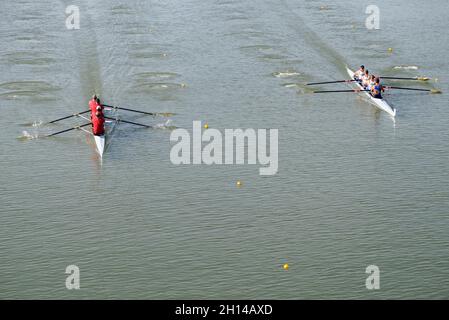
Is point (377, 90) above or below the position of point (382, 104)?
above

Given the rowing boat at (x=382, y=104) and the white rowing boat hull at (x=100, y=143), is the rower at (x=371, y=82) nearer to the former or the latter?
the rowing boat at (x=382, y=104)

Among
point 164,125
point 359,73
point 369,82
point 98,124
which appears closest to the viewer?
point 98,124

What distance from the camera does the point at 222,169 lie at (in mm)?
25844

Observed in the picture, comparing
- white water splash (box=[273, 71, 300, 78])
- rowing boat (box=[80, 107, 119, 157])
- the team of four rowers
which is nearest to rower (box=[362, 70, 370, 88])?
the team of four rowers

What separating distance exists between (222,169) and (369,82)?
10.2m

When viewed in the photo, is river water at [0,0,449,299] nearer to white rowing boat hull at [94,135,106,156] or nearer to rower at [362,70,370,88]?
white rowing boat hull at [94,135,106,156]

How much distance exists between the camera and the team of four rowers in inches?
1264

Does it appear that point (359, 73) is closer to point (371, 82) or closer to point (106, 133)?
point (371, 82)

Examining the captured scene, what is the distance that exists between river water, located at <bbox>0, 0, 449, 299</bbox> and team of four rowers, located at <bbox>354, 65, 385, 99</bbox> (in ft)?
2.56

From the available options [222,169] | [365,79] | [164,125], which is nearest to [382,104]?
[365,79]

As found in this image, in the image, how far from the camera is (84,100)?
1267 inches
